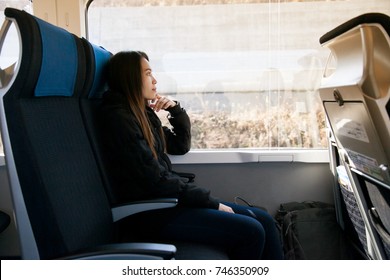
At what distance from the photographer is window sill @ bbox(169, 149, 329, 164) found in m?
1.97

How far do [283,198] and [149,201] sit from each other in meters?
0.91

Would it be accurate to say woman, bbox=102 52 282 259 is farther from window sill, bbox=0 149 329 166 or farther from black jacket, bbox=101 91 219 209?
window sill, bbox=0 149 329 166

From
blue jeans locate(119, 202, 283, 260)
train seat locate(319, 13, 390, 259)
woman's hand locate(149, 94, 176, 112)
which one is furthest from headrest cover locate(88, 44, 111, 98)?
train seat locate(319, 13, 390, 259)

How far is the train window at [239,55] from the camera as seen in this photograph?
6.44 feet

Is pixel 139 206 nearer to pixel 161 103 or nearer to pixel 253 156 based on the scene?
pixel 161 103

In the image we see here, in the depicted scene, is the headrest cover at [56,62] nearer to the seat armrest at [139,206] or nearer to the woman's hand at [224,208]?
the seat armrest at [139,206]

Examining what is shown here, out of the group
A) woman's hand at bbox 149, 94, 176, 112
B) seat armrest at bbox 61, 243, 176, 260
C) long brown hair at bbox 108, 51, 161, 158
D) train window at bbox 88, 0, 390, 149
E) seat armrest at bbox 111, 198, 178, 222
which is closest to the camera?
seat armrest at bbox 61, 243, 176, 260

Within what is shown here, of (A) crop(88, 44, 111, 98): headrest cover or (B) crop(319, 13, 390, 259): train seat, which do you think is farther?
(A) crop(88, 44, 111, 98): headrest cover

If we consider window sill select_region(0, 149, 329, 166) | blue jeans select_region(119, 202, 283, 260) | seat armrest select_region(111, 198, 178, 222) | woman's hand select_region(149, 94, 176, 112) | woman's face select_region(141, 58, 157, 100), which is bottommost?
blue jeans select_region(119, 202, 283, 260)

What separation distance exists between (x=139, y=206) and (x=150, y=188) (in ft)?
0.26

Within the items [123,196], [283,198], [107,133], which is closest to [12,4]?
[107,133]

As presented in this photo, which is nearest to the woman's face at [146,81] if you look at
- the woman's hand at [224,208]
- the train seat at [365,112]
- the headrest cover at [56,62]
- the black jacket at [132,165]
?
the black jacket at [132,165]

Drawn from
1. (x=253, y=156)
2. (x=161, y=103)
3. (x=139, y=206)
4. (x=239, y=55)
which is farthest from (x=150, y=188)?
(x=239, y=55)

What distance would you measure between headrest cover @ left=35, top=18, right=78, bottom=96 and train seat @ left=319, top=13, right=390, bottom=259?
0.79 meters
